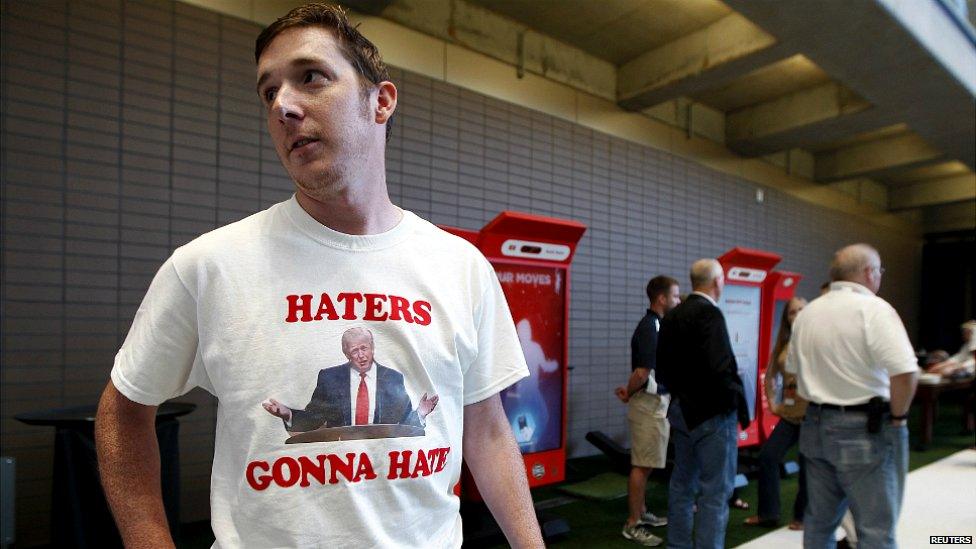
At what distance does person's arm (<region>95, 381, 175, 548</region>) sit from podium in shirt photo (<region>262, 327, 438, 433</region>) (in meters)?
0.20

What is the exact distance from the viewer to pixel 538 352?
3455 mm

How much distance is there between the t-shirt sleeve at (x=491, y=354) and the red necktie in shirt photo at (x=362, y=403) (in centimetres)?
21

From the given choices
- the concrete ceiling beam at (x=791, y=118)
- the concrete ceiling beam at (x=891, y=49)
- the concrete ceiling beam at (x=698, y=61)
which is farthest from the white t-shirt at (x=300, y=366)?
the concrete ceiling beam at (x=791, y=118)

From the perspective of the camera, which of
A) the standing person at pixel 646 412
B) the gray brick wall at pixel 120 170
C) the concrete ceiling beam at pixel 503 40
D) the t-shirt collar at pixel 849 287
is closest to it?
the t-shirt collar at pixel 849 287

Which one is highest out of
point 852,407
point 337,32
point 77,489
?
point 337,32

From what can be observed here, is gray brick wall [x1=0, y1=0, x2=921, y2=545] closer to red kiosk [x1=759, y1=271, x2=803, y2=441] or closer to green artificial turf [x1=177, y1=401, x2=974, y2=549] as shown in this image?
green artificial turf [x1=177, y1=401, x2=974, y2=549]

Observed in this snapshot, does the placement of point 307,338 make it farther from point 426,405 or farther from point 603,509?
point 603,509

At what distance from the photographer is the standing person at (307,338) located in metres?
0.78

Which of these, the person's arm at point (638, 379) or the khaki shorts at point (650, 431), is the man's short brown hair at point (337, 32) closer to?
the person's arm at point (638, 379)

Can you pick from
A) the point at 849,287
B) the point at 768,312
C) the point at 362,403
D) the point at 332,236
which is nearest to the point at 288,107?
the point at 332,236

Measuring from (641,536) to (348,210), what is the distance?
122 inches

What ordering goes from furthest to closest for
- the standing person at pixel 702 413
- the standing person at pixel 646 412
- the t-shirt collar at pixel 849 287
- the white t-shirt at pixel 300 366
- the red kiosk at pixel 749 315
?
the red kiosk at pixel 749 315 < the standing person at pixel 646 412 < the standing person at pixel 702 413 < the t-shirt collar at pixel 849 287 < the white t-shirt at pixel 300 366

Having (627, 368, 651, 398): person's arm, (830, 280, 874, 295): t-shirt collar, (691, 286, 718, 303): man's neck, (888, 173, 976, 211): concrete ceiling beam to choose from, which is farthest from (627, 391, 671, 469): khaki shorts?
(888, 173, 976, 211): concrete ceiling beam

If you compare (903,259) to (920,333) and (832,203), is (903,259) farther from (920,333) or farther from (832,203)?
(832,203)
